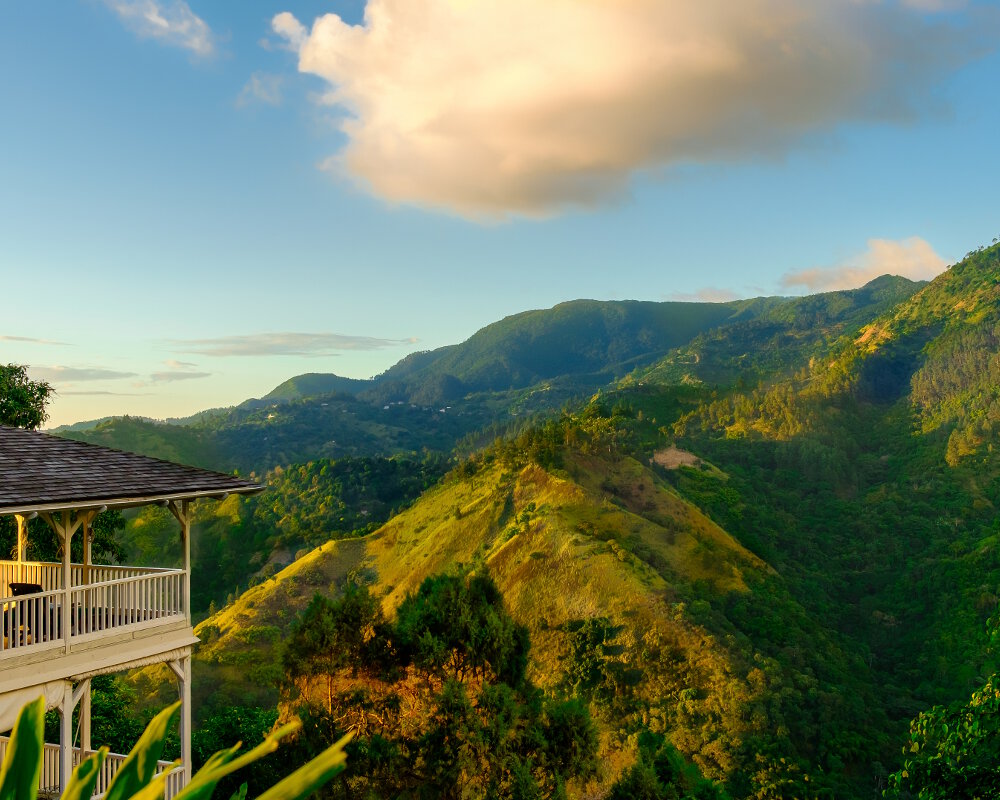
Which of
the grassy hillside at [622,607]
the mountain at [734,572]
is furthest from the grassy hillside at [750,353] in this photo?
the grassy hillside at [622,607]

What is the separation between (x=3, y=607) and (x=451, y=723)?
10.9 metres

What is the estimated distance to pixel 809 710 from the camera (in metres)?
34.7

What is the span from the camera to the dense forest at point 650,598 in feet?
64.6

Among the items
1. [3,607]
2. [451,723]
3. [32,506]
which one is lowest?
[451,723]

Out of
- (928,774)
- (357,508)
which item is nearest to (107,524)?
(928,774)

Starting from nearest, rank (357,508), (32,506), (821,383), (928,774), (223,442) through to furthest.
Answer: (928,774) < (32,506) < (357,508) < (821,383) < (223,442)

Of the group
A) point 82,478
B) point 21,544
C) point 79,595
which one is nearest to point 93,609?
point 79,595

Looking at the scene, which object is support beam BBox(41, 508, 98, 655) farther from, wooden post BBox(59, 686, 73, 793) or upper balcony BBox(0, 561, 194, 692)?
wooden post BBox(59, 686, 73, 793)

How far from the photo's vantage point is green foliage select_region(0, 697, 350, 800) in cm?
237

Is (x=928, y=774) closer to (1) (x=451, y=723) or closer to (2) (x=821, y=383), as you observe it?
(1) (x=451, y=723)

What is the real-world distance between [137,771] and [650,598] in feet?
121

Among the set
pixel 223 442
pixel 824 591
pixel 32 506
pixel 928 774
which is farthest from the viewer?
pixel 223 442

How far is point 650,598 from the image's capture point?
1484 inches

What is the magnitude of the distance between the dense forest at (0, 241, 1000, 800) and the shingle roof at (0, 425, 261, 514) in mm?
8395
